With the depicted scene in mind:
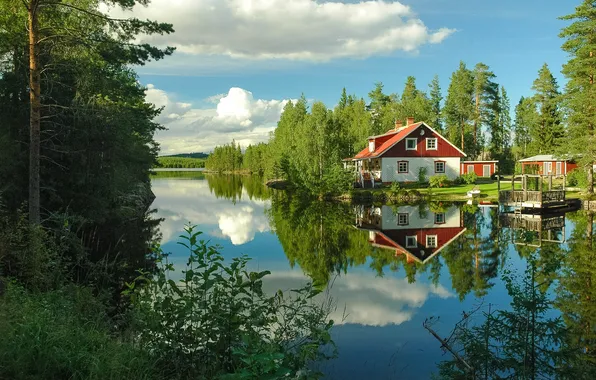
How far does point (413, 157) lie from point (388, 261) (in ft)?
99.8

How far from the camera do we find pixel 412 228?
23.7 metres

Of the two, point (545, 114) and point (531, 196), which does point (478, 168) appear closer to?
point (545, 114)

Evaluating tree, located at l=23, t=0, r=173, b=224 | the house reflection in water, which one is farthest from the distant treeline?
tree, located at l=23, t=0, r=173, b=224

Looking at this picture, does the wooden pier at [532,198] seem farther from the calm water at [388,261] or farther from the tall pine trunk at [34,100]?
the tall pine trunk at [34,100]

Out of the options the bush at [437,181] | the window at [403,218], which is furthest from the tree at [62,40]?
the bush at [437,181]

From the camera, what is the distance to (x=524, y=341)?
232 inches

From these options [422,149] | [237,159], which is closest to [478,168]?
[422,149]

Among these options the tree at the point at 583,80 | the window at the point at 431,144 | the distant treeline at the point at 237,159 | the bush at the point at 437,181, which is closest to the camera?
the tree at the point at 583,80

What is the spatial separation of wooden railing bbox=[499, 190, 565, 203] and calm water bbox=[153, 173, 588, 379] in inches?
50.7

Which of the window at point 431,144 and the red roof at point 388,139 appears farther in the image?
the window at point 431,144

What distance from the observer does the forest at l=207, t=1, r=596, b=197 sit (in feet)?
104

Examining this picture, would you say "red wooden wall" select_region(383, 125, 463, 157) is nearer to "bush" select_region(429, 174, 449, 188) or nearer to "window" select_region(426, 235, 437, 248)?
"bush" select_region(429, 174, 449, 188)

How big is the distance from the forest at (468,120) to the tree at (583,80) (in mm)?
58

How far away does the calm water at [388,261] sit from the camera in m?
8.57
